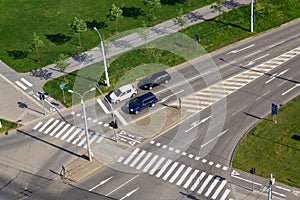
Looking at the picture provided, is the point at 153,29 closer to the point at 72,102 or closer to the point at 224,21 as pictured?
the point at 224,21

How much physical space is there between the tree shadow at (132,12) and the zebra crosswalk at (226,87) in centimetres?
3128

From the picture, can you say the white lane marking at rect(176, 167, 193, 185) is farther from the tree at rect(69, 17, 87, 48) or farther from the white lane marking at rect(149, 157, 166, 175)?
the tree at rect(69, 17, 87, 48)

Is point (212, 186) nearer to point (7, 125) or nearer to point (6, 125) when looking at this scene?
point (7, 125)

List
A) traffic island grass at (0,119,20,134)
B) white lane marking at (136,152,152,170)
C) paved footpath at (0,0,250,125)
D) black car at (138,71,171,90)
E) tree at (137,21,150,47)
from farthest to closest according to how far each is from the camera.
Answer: tree at (137,21,150,47), paved footpath at (0,0,250,125), black car at (138,71,171,90), traffic island grass at (0,119,20,134), white lane marking at (136,152,152,170)

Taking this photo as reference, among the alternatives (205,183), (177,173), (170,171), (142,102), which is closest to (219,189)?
(205,183)

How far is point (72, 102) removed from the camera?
90750 mm

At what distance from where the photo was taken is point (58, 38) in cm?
10925

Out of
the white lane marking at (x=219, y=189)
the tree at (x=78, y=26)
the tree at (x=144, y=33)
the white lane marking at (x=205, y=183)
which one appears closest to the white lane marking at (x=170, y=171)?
the white lane marking at (x=205, y=183)

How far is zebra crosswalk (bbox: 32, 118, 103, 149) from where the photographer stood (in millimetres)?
82000

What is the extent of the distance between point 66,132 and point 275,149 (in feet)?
108

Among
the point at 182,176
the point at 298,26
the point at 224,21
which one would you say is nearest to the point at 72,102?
the point at 182,176

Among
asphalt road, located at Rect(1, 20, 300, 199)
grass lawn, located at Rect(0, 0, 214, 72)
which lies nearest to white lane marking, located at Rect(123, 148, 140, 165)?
asphalt road, located at Rect(1, 20, 300, 199)

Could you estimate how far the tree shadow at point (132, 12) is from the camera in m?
115

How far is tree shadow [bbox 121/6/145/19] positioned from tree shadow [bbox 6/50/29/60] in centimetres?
2399
